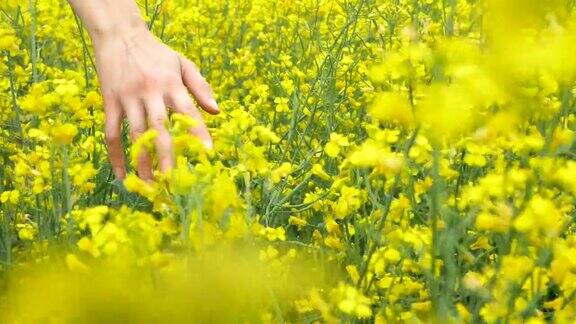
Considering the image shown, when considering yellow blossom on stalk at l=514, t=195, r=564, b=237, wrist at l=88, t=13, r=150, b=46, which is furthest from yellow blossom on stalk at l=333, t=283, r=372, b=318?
wrist at l=88, t=13, r=150, b=46

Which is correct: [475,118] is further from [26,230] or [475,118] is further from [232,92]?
[232,92]

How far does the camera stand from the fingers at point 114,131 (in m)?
1.29

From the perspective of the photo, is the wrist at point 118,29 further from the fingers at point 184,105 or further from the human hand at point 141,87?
the fingers at point 184,105

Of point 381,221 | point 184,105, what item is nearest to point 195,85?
point 184,105

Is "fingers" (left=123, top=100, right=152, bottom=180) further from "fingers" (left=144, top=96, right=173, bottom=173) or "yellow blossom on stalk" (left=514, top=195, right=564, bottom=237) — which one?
"yellow blossom on stalk" (left=514, top=195, right=564, bottom=237)

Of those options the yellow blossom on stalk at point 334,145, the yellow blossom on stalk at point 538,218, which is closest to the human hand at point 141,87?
the yellow blossom on stalk at point 334,145

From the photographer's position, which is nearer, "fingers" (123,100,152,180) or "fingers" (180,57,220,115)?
"fingers" (123,100,152,180)

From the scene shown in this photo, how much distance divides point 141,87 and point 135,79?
2 centimetres

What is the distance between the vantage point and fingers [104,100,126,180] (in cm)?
129

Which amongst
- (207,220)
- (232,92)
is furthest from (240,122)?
(232,92)

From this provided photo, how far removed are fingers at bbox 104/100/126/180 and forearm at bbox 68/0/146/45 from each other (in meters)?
0.14

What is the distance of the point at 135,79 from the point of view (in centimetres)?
128

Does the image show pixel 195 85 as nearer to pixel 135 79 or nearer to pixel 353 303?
Result: pixel 135 79

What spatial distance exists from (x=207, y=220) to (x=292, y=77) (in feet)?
6.16
